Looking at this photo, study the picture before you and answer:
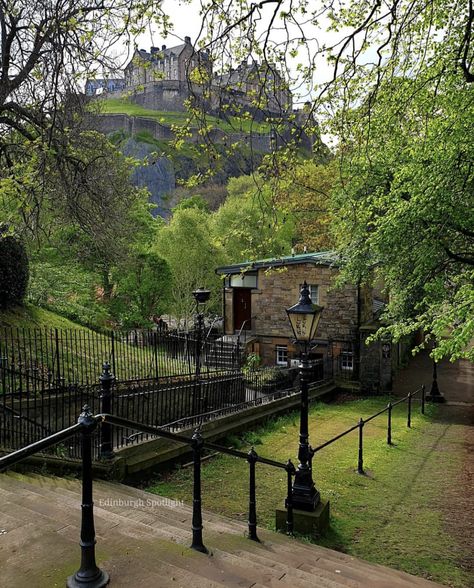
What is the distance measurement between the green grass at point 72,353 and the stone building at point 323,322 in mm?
8620

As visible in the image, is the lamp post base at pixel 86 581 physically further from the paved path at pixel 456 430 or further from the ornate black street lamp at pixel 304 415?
the paved path at pixel 456 430

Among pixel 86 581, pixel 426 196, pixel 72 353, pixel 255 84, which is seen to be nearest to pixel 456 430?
pixel 426 196

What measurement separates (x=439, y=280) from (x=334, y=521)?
283 inches

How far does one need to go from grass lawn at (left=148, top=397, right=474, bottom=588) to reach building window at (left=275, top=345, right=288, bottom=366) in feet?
31.3

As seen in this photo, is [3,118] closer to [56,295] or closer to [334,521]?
[56,295]

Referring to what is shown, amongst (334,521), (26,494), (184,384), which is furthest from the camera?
(184,384)

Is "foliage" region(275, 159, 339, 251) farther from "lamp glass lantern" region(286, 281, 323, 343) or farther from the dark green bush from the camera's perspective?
"lamp glass lantern" region(286, 281, 323, 343)

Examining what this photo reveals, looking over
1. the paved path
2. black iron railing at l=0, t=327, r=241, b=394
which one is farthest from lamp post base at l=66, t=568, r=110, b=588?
black iron railing at l=0, t=327, r=241, b=394

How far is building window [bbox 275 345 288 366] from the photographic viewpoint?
2267 cm

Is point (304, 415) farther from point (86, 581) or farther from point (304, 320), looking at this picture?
point (86, 581)

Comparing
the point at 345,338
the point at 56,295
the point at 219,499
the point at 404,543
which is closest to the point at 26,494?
the point at 219,499

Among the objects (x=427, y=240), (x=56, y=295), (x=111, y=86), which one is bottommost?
(x=56, y=295)

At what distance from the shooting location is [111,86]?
8.58 meters

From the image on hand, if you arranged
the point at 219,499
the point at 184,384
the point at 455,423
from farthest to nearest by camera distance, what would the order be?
the point at 455,423 < the point at 184,384 < the point at 219,499
